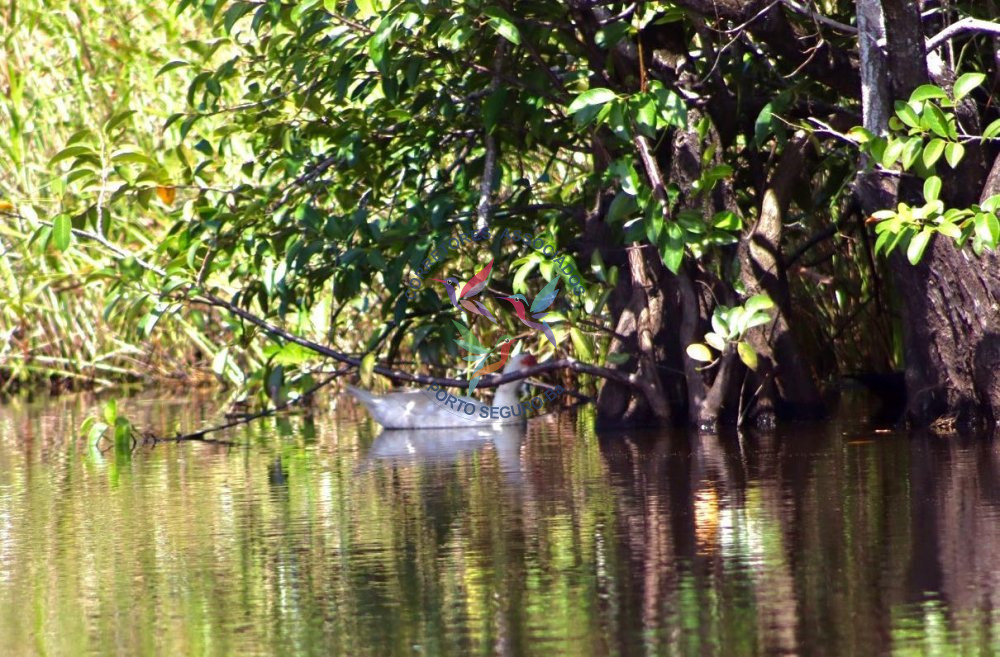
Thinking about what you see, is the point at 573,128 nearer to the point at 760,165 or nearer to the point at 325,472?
the point at 760,165

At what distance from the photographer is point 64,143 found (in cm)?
1191

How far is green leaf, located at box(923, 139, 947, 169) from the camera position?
4.65 meters

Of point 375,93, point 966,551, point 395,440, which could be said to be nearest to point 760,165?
point 395,440

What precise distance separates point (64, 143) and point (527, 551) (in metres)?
9.03

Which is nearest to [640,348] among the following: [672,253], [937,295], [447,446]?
[447,446]

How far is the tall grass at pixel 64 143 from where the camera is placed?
10375 mm

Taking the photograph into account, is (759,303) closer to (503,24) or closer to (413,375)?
(503,24)

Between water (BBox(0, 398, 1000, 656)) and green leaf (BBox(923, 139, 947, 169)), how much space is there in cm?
91

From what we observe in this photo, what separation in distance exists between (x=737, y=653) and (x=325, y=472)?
323cm

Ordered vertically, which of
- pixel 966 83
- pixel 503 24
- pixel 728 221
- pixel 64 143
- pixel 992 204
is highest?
pixel 64 143

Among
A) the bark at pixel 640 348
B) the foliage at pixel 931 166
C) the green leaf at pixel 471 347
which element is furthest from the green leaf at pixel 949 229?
the green leaf at pixel 471 347

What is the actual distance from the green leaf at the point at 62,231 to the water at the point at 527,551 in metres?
0.85

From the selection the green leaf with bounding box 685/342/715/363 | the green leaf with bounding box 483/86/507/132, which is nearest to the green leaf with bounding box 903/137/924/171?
the green leaf with bounding box 685/342/715/363

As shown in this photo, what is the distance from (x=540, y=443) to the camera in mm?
6406
